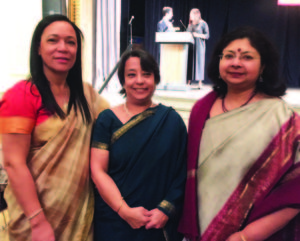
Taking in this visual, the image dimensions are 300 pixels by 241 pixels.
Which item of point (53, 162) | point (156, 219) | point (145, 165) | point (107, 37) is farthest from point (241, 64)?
point (107, 37)

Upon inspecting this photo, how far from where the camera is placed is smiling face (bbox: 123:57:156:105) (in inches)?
44.8

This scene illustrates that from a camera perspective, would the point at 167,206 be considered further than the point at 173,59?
No

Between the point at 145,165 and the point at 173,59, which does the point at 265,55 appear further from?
the point at 173,59

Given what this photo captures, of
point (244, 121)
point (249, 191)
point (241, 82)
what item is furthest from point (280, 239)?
point (241, 82)

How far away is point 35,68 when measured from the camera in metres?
1.12

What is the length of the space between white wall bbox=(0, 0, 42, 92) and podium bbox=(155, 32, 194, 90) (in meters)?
1.99

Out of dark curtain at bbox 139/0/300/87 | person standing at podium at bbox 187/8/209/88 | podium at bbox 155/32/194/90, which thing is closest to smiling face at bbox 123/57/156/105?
podium at bbox 155/32/194/90

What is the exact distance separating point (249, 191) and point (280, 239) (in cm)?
20

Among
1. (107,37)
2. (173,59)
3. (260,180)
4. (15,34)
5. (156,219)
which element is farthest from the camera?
(107,37)

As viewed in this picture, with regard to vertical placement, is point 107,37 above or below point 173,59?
above

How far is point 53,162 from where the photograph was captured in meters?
1.08

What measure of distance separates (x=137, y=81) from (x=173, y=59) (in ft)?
12.5

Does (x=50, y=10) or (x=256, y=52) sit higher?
(x=50, y=10)

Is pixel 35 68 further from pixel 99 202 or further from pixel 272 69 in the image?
pixel 272 69
